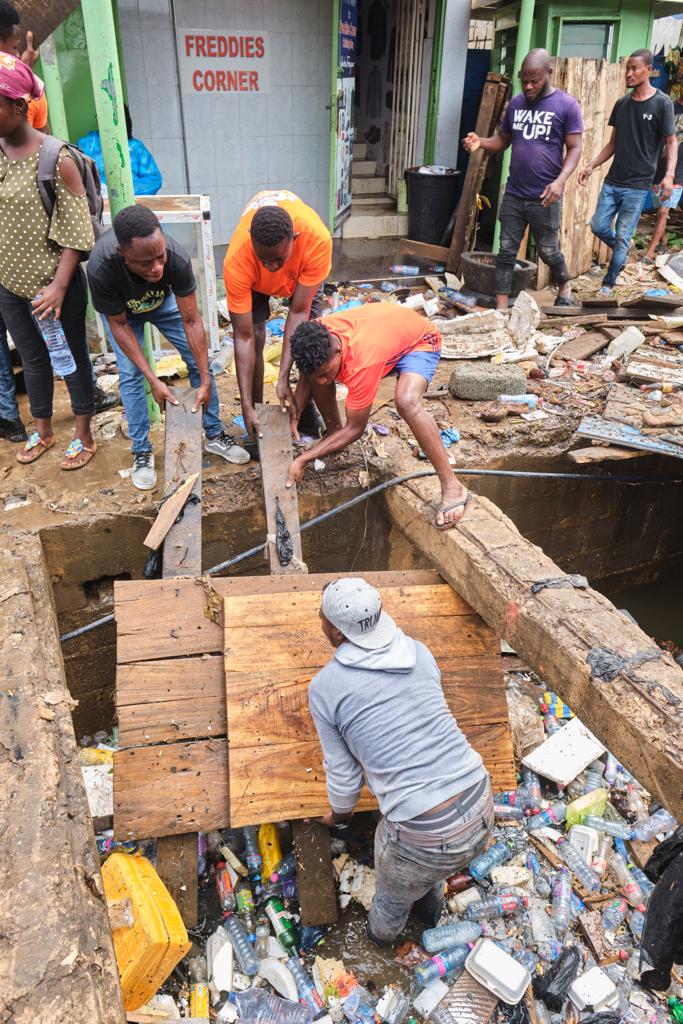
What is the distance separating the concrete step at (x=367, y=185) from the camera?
9.77 meters

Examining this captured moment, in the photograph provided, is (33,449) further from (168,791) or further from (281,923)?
(281,923)

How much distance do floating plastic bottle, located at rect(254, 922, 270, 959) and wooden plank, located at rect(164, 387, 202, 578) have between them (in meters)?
1.70

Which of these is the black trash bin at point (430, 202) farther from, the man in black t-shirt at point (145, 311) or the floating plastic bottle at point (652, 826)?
the floating plastic bottle at point (652, 826)

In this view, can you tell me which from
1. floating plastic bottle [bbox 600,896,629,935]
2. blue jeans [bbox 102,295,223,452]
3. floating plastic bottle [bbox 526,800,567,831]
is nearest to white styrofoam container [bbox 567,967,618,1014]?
floating plastic bottle [bbox 600,896,629,935]

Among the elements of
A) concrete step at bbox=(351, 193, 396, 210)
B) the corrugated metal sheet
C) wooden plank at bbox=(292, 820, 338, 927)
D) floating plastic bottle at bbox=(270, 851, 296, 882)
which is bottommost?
floating plastic bottle at bbox=(270, 851, 296, 882)

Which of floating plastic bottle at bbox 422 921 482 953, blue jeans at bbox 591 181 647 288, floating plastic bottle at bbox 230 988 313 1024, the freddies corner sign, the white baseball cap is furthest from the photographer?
the freddies corner sign

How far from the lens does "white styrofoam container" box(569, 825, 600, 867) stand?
372 centimetres

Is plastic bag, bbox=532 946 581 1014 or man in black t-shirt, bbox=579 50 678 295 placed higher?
man in black t-shirt, bbox=579 50 678 295

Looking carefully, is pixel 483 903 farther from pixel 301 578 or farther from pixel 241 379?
pixel 241 379

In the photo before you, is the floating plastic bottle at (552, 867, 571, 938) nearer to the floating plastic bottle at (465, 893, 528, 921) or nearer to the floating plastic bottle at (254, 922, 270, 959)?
the floating plastic bottle at (465, 893, 528, 921)

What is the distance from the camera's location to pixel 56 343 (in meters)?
3.82

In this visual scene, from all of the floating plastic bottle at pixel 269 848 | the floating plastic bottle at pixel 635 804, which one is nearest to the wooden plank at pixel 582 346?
the floating plastic bottle at pixel 635 804

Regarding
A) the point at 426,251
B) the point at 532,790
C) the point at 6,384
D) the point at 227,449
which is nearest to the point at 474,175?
the point at 426,251

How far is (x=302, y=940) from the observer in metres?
3.26
